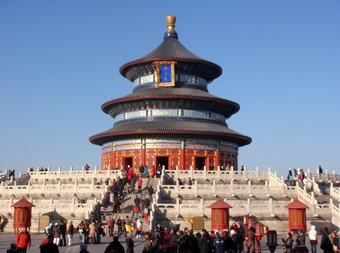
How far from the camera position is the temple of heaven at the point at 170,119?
50406mm

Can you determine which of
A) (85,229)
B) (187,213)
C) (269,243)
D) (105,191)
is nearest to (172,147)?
(105,191)

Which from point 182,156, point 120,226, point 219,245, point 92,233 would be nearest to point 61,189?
point 120,226

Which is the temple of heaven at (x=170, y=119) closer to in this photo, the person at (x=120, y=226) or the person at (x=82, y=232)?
the person at (x=120, y=226)

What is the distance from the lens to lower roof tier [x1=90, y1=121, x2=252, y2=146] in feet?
161

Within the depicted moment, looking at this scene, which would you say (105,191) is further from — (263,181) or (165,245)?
(165,245)

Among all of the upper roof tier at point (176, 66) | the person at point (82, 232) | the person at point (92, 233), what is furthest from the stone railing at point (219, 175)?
the upper roof tier at point (176, 66)

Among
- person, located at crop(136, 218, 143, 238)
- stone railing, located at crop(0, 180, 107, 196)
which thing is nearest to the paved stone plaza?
person, located at crop(136, 218, 143, 238)

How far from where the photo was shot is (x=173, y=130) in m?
48.7

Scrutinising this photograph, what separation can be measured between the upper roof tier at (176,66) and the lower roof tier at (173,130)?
665 centimetres

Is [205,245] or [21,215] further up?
[21,215]

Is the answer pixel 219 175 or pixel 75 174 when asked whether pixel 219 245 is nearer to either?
pixel 219 175

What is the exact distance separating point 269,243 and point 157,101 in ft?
115

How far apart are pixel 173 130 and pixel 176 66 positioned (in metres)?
9.22

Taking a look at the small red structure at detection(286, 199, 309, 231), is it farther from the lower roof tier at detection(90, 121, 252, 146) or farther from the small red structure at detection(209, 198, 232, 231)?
the lower roof tier at detection(90, 121, 252, 146)
